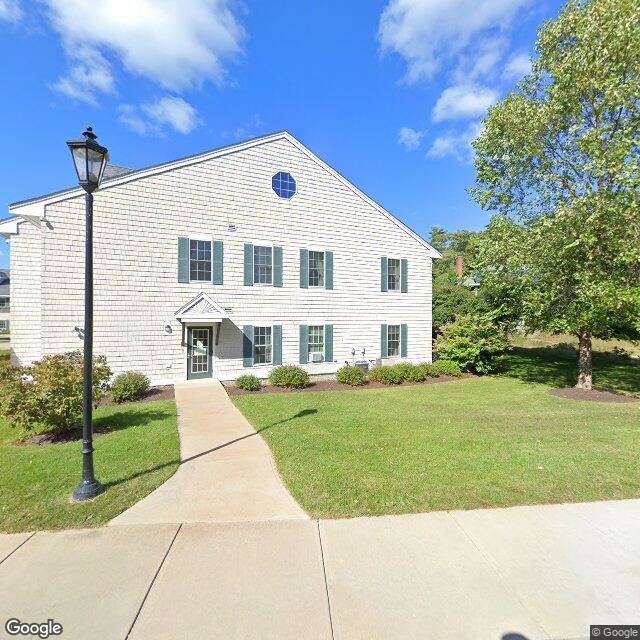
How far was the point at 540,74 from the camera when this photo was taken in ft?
39.4

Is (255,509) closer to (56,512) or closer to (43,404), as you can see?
(56,512)

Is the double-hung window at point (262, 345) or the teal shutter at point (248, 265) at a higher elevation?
the teal shutter at point (248, 265)

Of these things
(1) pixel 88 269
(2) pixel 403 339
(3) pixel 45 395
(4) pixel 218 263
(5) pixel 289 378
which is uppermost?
(4) pixel 218 263

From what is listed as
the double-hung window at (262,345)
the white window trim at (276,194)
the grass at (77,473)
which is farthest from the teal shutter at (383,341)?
the grass at (77,473)

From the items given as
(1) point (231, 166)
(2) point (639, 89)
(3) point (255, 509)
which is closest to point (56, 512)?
(3) point (255, 509)

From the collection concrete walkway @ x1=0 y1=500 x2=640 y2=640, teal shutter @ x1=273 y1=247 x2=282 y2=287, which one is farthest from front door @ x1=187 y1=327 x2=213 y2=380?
concrete walkway @ x1=0 y1=500 x2=640 y2=640

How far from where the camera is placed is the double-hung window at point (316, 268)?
48.0 ft

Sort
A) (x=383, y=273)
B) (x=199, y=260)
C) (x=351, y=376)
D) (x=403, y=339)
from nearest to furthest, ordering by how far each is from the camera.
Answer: (x=199, y=260)
(x=351, y=376)
(x=383, y=273)
(x=403, y=339)

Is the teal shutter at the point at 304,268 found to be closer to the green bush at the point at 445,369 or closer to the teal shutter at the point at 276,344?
the teal shutter at the point at 276,344

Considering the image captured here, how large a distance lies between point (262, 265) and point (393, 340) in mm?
7199

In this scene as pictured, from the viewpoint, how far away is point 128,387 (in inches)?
408

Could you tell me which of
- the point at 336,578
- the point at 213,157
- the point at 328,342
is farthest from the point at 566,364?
the point at 336,578

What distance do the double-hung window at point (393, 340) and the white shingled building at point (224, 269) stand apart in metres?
0.07

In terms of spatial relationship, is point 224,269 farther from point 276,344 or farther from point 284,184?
point 284,184
